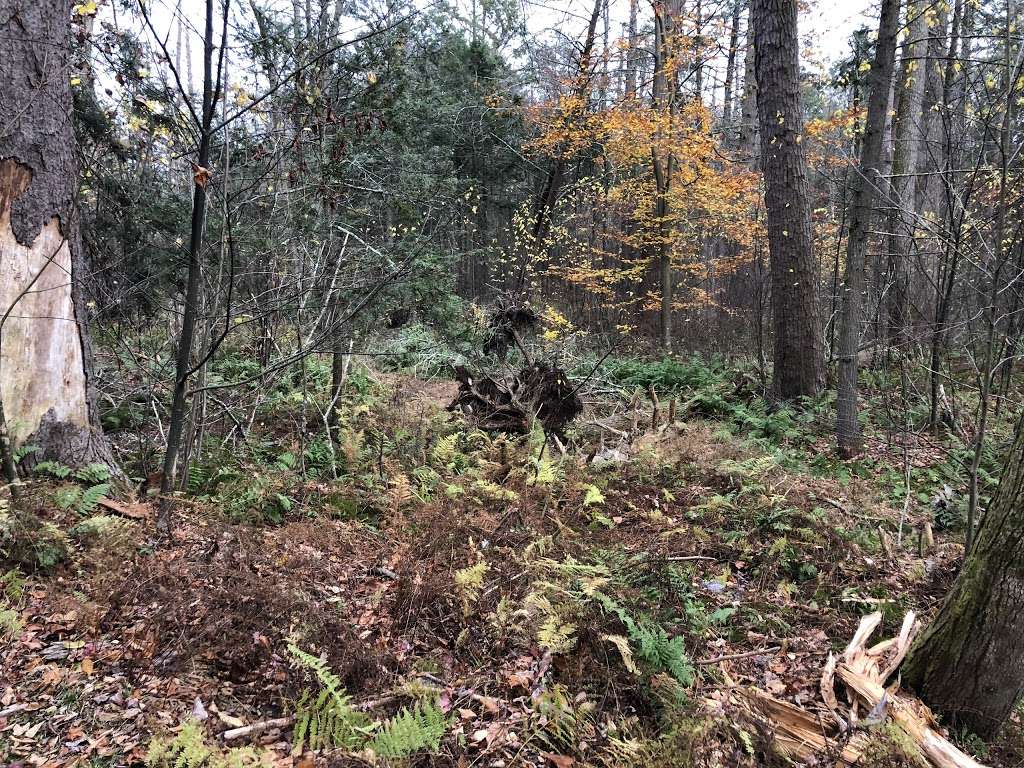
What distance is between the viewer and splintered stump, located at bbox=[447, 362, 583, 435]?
277 inches

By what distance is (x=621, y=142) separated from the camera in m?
13.8

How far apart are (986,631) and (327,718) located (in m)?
2.93

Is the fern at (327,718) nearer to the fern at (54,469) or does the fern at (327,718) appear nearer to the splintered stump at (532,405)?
the fern at (54,469)

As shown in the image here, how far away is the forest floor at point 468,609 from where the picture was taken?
8.52ft

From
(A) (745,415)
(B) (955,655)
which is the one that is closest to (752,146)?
(A) (745,415)

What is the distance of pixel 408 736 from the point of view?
7.81ft

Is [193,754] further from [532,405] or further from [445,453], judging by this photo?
[532,405]

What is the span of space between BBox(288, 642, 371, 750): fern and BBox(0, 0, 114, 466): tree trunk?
280 cm

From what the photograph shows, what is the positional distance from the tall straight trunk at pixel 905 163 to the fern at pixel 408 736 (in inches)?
234

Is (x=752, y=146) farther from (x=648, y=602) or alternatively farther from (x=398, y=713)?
(x=398, y=713)

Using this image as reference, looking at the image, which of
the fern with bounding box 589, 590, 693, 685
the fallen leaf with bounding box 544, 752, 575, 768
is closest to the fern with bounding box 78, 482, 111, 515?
the fallen leaf with bounding box 544, 752, 575, 768

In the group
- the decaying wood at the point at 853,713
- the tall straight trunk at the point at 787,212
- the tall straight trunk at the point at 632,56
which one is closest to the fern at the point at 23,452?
the decaying wood at the point at 853,713

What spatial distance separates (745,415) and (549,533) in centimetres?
481

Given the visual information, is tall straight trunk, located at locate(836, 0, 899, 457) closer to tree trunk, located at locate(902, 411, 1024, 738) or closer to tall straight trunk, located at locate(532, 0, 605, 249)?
tree trunk, located at locate(902, 411, 1024, 738)
